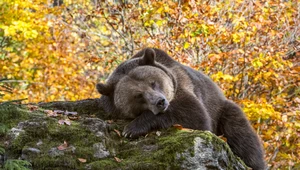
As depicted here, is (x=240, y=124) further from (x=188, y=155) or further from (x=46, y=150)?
(x=46, y=150)

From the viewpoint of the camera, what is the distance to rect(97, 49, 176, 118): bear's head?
5168 mm

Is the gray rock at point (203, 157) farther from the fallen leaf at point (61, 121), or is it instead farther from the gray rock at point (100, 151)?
the fallen leaf at point (61, 121)

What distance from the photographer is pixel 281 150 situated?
10609mm

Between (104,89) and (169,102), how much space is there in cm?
74

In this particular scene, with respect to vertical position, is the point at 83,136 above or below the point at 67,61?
above

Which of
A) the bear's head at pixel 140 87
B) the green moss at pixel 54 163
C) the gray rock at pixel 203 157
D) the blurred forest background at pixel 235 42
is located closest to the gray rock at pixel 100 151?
the green moss at pixel 54 163

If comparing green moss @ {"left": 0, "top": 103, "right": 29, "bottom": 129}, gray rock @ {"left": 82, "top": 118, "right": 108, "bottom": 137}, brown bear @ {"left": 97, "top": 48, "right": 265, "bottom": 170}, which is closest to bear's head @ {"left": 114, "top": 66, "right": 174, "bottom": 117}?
brown bear @ {"left": 97, "top": 48, "right": 265, "bottom": 170}

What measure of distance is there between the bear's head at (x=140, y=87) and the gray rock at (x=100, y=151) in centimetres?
95

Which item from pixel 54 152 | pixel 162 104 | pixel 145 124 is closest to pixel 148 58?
pixel 162 104

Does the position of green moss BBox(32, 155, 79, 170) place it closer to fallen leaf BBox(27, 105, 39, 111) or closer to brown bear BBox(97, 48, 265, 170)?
brown bear BBox(97, 48, 265, 170)

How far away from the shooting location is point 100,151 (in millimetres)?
4121

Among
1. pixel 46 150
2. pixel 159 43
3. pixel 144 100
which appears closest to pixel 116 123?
pixel 144 100

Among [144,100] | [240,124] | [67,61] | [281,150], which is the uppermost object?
[144,100]

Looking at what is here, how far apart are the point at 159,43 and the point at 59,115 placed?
4573 mm
